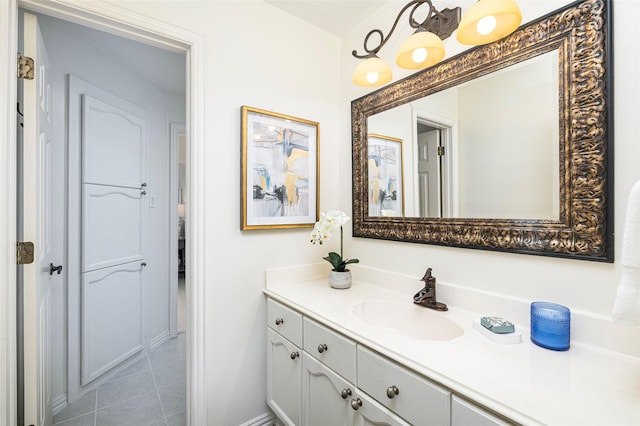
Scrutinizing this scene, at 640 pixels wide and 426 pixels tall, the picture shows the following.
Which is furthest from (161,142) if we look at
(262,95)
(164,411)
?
(164,411)

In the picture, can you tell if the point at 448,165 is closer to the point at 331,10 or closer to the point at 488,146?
the point at 488,146

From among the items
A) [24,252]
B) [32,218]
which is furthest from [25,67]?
[24,252]

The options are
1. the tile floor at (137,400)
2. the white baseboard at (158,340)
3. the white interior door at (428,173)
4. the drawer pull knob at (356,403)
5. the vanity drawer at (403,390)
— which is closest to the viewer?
the vanity drawer at (403,390)

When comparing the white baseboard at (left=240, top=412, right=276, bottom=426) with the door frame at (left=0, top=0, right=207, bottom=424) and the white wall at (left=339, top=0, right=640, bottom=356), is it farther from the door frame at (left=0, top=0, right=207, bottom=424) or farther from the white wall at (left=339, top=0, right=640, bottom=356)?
the white wall at (left=339, top=0, right=640, bottom=356)

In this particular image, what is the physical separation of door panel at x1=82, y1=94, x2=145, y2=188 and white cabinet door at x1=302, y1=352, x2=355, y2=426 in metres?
1.93

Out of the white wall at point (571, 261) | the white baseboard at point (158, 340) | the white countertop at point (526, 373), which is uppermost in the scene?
the white wall at point (571, 261)

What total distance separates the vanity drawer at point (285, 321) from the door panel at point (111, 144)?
1.58 m

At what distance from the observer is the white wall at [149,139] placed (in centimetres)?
182

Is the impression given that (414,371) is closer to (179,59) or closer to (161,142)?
(179,59)

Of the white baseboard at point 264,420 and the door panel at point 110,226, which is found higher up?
the door panel at point 110,226

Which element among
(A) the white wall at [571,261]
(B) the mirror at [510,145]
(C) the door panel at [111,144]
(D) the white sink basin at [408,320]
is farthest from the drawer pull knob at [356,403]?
(C) the door panel at [111,144]

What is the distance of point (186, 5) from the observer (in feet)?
4.69

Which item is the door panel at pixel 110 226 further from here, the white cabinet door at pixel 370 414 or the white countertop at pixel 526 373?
the white cabinet door at pixel 370 414

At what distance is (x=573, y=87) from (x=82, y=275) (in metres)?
2.79
